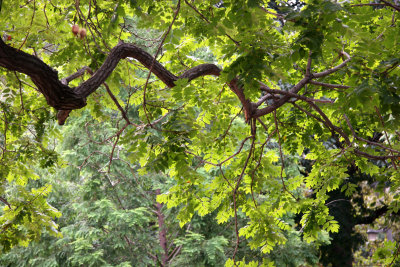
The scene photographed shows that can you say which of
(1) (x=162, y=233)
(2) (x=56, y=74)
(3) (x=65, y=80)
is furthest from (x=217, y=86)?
(1) (x=162, y=233)

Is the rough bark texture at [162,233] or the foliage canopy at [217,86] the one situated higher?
the rough bark texture at [162,233]

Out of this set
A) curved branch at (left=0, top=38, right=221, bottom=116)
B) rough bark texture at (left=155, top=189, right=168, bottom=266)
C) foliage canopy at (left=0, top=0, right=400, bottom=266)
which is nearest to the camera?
curved branch at (left=0, top=38, right=221, bottom=116)

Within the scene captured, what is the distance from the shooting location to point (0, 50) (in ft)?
9.41

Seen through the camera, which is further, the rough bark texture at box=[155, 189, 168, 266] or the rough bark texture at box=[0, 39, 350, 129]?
the rough bark texture at box=[155, 189, 168, 266]

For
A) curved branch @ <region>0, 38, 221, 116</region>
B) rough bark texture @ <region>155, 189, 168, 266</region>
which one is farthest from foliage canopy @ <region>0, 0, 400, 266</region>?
rough bark texture @ <region>155, 189, 168, 266</region>

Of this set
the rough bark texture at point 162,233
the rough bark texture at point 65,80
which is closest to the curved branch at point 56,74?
the rough bark texture at point 65,80

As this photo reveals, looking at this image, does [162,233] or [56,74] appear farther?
[162,233]

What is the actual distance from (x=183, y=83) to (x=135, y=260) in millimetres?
7475

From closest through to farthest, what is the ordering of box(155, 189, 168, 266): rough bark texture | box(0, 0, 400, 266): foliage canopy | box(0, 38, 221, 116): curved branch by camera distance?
box(0, 38, 221, 116): curved branch
box(0, 0, 400, 266): foliage canopy
box(155, 189, 168, 266): rough bark texture

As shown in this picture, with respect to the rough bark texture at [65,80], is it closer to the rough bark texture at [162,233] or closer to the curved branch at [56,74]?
the curved branch at [56,74]

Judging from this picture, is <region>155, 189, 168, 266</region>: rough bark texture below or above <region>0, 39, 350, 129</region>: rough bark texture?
above

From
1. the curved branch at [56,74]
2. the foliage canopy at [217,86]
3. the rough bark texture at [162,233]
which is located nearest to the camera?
the curved branch at [56,74]

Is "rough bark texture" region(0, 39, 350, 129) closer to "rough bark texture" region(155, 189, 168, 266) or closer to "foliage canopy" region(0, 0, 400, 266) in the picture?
"foliage canopy" region(0, 0, 400, 266)

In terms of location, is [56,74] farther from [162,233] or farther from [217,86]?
[162,233]
